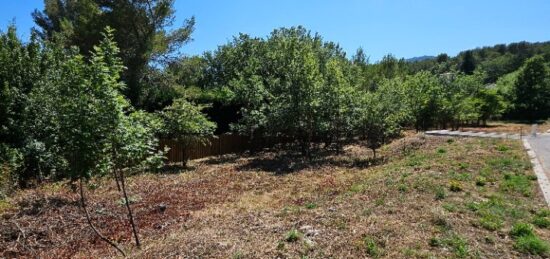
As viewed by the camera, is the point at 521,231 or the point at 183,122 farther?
the point at 183,122

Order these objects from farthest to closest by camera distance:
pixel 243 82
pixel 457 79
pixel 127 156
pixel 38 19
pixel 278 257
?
1. pixel 457 79
2. pixel 38 19
3. pixel 243 82
4. pixel 127 156
5. pixel 278 257

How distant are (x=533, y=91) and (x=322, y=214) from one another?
4798cm

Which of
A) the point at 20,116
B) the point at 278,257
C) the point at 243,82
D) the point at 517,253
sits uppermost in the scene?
the point at 243,82

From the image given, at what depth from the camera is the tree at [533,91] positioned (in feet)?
148

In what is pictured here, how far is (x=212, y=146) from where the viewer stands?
66.6 ft

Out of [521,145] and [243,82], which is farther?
[243,82]

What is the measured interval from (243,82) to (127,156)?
48.0 ft

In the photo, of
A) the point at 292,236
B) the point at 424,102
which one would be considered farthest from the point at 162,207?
the point at 424,102

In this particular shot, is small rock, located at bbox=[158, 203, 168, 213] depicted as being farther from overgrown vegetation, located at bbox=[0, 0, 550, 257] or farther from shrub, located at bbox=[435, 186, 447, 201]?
shrub, located at bbox=[435, 186, 447, 201]

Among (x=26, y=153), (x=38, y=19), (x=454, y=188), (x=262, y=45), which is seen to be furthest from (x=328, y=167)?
(x=38, y=19)

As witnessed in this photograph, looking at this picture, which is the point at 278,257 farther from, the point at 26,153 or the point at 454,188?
the point at 26,153

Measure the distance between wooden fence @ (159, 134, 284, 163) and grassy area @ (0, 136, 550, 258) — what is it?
3.13m

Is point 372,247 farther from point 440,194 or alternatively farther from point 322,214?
point 440,194

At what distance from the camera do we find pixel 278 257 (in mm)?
5594
